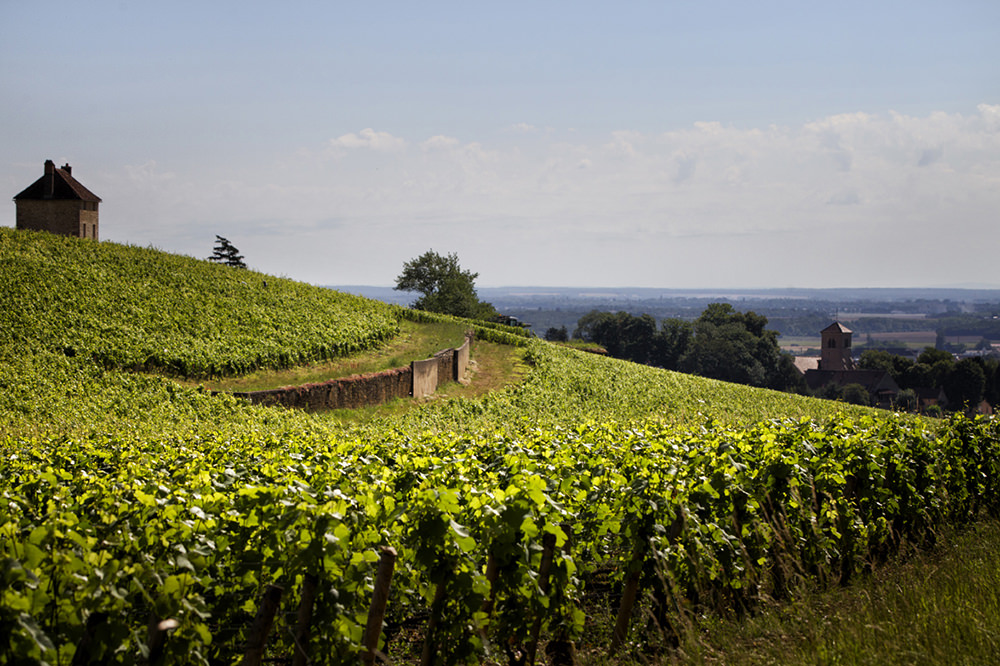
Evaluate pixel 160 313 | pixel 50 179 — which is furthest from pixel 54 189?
pixel 160 313

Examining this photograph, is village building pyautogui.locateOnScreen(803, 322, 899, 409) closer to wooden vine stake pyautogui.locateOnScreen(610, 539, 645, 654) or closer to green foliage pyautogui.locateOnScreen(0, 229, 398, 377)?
green foliage pyautogui.locateOnScreen(0, 229, 398, 377)

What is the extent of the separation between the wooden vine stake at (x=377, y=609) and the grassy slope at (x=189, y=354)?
799 cm

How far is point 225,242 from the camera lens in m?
88.5

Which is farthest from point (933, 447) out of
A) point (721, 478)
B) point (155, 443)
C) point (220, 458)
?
point (155, 443)

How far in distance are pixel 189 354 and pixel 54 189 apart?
947 inches

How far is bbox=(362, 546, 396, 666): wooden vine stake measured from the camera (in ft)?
12.7

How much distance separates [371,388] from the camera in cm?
2184

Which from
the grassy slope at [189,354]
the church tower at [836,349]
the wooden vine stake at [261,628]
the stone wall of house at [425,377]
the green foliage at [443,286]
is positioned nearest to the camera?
the wooden vine stake at [261,628]

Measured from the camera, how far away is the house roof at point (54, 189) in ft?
120

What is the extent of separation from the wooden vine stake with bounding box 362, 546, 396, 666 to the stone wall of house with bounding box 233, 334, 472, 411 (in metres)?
15.5

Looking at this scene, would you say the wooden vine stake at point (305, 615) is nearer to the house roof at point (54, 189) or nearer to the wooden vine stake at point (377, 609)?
the wooden vine stake at point (377, 609)

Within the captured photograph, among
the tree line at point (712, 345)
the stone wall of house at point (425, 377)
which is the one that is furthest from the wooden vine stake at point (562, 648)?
the tree line at point (712, 345)

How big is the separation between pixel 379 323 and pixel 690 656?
26.7 metres

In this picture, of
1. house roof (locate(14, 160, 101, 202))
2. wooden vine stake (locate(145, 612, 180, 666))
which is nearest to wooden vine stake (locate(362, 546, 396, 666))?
wooden vine stake (locate(145, 612, 180, 666))
